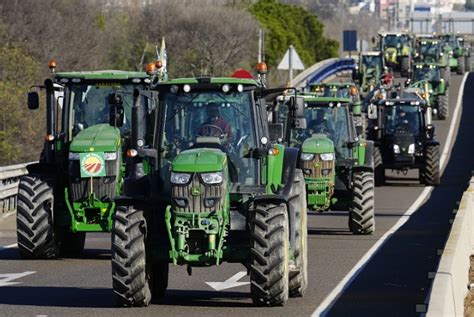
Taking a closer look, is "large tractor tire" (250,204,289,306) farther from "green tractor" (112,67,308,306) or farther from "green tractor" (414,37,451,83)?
"green tractor" (414,37,451,83)

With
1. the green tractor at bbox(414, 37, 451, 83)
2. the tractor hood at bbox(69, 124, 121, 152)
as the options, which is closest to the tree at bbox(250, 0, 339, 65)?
the green tractor at bbox(414, 37, 451, 83)

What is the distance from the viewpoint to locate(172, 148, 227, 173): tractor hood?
607 inches

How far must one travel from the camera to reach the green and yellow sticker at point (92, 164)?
Answer: 2106 cm

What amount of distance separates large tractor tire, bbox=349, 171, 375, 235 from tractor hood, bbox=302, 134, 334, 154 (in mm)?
803

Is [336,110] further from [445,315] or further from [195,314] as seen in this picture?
[445,315]

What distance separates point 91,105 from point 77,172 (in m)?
1.47

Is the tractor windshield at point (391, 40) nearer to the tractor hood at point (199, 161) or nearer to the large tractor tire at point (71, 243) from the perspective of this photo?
the large tractor tire at point (71, 243)

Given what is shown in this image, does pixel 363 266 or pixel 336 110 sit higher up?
pixel 336 110

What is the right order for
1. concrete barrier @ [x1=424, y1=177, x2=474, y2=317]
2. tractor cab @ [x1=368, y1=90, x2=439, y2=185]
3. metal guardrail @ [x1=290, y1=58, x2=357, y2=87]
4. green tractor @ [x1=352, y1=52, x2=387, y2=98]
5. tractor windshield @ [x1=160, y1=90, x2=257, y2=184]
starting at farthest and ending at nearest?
metal guardrail @ [x1=290, y1=58, x2=357, y2=87]
green tractor @ [x1=352, y1=52, x2=387, y2=98]
tractor cab @ [x1=368, y1=90, x2=439, y2=185]
tractor windshield @ [x1=160, y1=90, x2=257, y2=184]
concrete barrier @ [x1=424, y1=177, x2=474, y2=317]

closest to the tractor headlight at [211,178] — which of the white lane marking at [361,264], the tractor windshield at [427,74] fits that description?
the white lane marking at [361,264]

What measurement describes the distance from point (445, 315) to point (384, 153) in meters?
29.5

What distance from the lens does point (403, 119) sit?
138 ft

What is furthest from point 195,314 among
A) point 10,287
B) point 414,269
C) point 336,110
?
point 336,110

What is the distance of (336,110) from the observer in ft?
93.1
